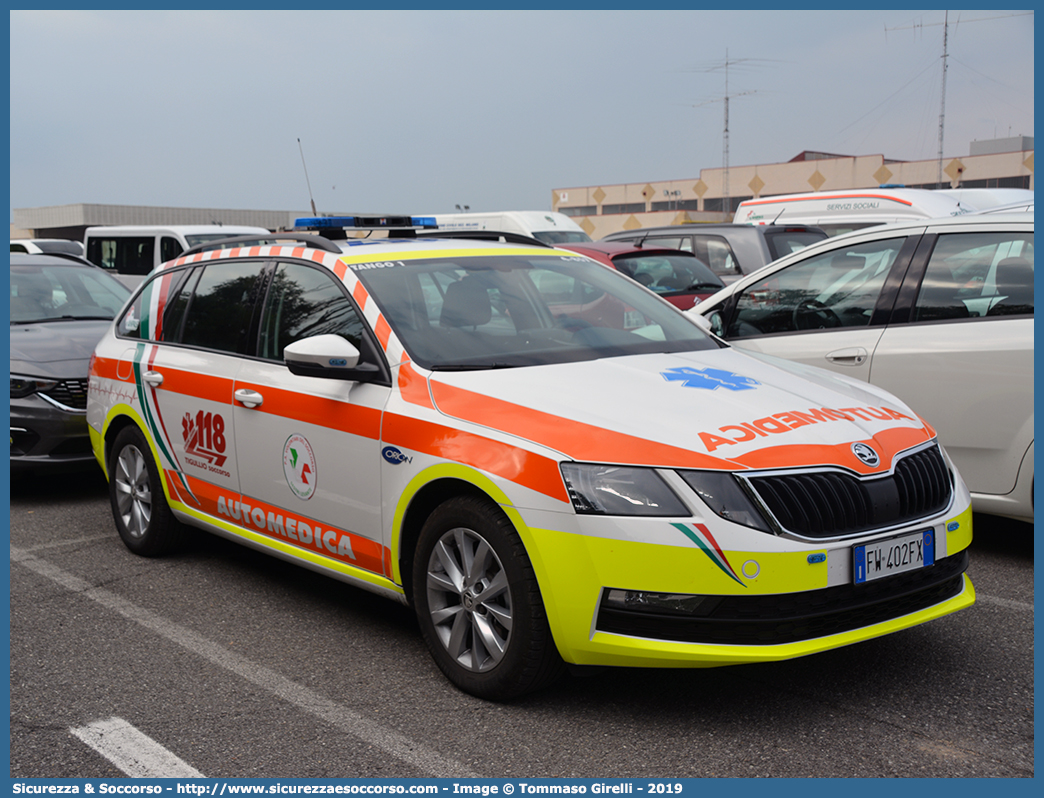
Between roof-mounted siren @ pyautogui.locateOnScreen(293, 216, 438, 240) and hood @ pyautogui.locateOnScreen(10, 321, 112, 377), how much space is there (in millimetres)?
2498

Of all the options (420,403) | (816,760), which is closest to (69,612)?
(420,403)

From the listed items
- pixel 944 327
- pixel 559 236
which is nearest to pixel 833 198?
pixel 559 236

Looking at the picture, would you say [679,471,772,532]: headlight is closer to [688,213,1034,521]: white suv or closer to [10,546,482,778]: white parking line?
[10,546,482,778]: white parking line

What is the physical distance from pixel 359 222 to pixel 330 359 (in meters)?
1.74

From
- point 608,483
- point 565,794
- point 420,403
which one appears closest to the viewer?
point 565,794

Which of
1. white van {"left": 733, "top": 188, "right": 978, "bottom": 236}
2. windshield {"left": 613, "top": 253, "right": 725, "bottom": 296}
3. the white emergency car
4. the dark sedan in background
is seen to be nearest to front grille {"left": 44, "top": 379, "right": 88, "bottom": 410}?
the dark sedan in background

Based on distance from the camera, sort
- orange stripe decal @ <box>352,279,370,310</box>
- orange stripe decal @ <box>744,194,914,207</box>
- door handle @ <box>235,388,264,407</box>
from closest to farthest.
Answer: orange stripe decal @ <box>352,279,370,310</box> < door handle @ <box>235,388,264,407</box> < orange stripe decal @ <box>744,194,914,207</box>

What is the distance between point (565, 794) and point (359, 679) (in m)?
1.14

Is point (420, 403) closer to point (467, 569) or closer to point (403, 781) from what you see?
point (467, 569)

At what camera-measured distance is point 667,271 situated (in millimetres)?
10070

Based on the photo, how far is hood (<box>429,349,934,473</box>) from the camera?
3260 millimetres

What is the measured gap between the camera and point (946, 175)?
50844 mm

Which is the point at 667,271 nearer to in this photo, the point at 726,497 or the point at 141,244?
the point at 726,497

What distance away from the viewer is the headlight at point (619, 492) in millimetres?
3166
